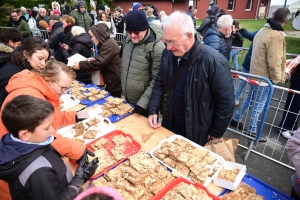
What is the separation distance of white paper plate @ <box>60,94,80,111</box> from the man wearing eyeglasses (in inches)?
34.3

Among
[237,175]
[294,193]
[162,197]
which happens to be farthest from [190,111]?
[294,193]

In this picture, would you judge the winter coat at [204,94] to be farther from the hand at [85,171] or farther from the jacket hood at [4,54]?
the jacket hood at [4,54]

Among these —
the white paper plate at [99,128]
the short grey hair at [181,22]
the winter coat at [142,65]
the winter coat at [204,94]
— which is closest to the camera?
the short grey hair at [181,22]

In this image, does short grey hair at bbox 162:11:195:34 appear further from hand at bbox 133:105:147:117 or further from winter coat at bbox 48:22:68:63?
winter coat at bbox 48:22:68:63

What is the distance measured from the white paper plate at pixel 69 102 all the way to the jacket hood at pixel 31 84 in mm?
1171

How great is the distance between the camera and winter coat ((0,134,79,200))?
141cm

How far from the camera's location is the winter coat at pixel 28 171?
4.63 feet

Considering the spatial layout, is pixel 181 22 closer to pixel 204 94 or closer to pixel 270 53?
pixel 204 94

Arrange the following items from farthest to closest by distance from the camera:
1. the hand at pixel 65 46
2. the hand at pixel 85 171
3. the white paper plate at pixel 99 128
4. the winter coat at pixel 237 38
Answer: the winter coat at pixel 237 38 → the hand at pixel 65 46 → the white paper plate at pixel 99 128 → the hand at pixel 85 171

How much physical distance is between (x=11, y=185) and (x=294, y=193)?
101 inches

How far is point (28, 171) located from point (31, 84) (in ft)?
3.23

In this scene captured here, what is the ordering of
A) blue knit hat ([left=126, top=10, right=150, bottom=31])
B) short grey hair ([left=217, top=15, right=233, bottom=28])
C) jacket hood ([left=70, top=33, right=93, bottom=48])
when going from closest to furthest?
1. blue knit hat ([left=126, top=10, right=150, bottom=31])
2. jacket hood ([left=70, top=33, right=93, bottom=48])
3. short grey hair ([left=217, top=15, right=233, bottom=28])

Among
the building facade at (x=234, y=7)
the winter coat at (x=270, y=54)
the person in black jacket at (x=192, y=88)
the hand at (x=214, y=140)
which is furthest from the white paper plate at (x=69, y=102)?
the building facade at (x=234, y=7)

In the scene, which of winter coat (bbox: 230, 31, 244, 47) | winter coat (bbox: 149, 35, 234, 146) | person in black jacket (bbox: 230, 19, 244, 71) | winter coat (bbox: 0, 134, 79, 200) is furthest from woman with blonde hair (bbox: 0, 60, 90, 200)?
winter coat (bbox: 230, 31, 244, 47)
